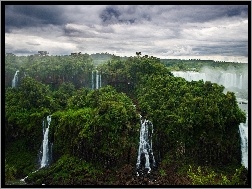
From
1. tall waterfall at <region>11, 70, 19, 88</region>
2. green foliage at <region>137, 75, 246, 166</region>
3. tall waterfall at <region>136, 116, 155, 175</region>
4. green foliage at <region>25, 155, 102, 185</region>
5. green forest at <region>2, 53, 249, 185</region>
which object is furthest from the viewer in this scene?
tall waterfall at <region>11, 70, 19, 88</region>

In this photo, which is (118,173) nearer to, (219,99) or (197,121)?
(197,121)

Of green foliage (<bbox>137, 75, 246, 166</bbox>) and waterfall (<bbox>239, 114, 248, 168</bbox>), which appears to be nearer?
waterfall (<bbox>239, 114, 248, 168</bbox>)

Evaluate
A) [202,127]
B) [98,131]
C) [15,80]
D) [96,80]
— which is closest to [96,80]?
[96,80]

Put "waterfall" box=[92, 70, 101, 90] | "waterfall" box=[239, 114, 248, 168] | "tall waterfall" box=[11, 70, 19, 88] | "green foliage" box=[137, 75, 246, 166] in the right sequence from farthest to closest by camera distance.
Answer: "waterfall" box=[92, 70, 101, 90] → "tall waterfall" box=[11, 70, 19, 88] → "green foliage" box=[137, 75, 246, 166] → "waterfall" box=[239, 114, 248, 168]

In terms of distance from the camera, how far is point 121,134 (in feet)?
36.6

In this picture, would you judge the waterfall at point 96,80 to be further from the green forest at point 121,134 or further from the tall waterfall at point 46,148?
the tall waterfall at point 46,148

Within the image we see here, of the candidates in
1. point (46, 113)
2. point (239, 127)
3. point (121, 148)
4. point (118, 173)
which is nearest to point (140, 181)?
point (118, 173)

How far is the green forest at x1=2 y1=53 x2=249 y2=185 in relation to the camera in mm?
10336

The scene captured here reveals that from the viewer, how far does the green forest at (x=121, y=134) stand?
10336 mm

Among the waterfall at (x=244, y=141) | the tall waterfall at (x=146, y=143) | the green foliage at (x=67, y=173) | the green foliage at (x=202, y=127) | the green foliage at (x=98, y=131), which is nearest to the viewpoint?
the green foliage at (x=67, y=173)

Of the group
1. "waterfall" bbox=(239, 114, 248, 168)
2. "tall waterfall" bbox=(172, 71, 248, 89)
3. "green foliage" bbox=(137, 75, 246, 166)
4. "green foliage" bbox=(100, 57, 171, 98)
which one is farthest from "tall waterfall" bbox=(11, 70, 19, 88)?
"waterfall" bbox=(239, 114, 248, 168)

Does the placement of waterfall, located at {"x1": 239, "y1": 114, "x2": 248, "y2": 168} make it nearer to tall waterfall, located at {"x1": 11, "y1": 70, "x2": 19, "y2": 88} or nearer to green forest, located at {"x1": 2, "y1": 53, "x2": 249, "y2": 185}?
green forest, located at {"x1": 2, "y1": 53, "x2": 249, "y2": 185}

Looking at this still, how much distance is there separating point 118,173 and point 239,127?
3.99m

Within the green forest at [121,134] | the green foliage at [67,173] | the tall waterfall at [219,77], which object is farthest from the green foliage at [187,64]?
the green foliage at [67,173]
